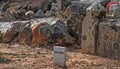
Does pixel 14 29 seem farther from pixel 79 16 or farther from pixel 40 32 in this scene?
pixel 79 16

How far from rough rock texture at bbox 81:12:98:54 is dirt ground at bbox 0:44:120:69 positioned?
0.24 m

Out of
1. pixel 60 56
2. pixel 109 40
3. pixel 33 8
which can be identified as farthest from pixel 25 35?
pixel 33 8

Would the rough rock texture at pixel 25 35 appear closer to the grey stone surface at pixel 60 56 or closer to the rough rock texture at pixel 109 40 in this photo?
the rough rock texture at pixel 109 40

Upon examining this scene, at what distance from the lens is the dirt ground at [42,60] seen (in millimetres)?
8375

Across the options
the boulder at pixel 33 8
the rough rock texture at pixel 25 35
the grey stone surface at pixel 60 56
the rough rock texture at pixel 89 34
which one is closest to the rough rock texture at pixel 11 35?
the rough rock texture at pixel 25 35

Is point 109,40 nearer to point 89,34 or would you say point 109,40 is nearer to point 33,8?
point 89,34

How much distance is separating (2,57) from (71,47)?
→ 9.35ft

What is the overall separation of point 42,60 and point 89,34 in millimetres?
1911

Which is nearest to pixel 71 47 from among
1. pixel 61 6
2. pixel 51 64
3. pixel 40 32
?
pixel 40 32

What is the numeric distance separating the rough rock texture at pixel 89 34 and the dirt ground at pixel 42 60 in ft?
0.80

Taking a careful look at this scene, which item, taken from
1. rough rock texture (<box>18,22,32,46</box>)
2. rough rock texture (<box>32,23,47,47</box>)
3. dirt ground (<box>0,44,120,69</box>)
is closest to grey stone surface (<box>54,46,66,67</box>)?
dirt ground (<box>0,44,120,69</box>)

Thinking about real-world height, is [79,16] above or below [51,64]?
above

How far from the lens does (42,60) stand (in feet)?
29.7

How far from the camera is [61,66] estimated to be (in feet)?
27.2
